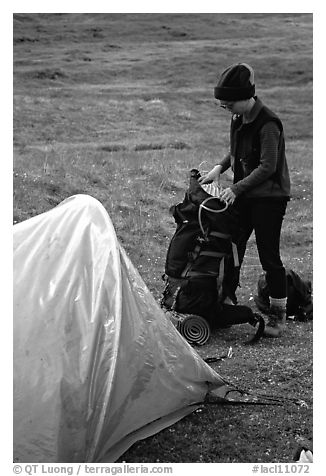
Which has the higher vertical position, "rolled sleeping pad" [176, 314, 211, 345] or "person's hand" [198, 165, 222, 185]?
"person's hand" [198, 165, 222, 185]

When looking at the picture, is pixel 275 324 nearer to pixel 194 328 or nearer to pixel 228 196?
pixel 194 328

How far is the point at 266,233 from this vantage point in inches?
270

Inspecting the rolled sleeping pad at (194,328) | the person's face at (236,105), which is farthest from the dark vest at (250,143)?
the rolled sleeping pad at (194,328)

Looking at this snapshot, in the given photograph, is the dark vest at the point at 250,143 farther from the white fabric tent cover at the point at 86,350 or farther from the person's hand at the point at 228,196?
the white fabric tent cover at the point at 86,350

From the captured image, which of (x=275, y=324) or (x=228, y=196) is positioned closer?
(x=228, y=196)

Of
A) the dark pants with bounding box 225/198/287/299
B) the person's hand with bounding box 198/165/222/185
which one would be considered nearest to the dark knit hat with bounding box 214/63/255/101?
the person's hand with bounding box 198/165/222/185

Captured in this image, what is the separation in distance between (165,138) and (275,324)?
14.1m

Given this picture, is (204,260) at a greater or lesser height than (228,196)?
lesser

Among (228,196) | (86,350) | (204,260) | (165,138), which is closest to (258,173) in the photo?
(228,196)

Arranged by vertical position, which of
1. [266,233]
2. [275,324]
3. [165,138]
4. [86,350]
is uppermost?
[165,138]

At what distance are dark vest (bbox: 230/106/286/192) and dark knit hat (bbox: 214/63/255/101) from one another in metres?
0.25

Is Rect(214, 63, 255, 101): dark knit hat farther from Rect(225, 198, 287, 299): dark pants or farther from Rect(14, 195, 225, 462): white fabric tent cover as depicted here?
Rect(14, 195, 225, 462): white fabric tent cover

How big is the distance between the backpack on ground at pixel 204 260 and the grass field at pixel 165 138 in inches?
11.0

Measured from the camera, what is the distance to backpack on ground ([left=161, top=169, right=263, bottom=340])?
6762mm
